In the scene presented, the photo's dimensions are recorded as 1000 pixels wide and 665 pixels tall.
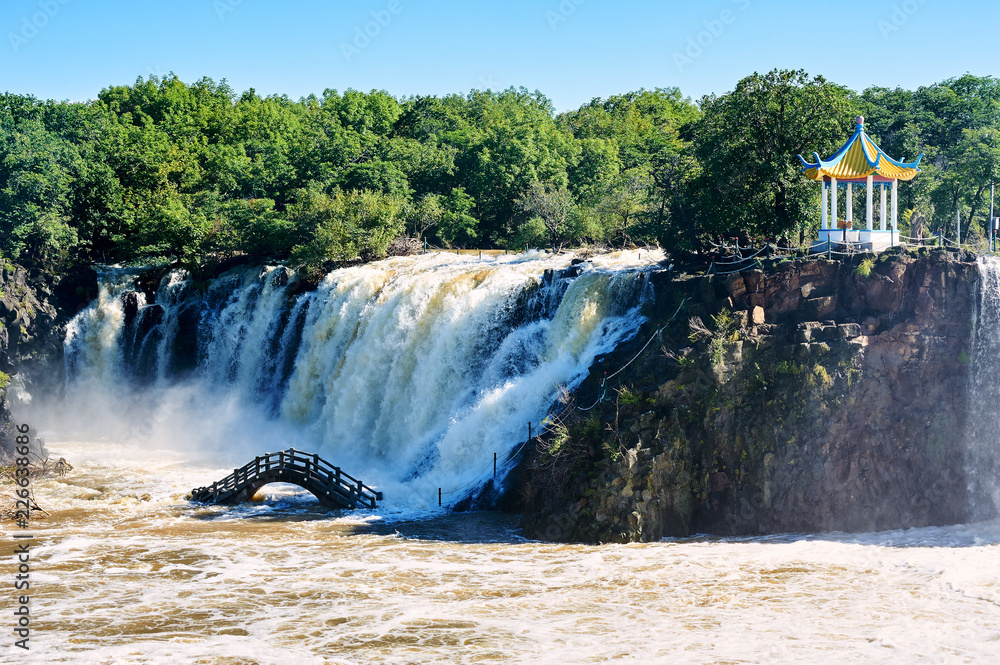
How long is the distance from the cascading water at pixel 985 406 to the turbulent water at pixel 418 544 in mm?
74

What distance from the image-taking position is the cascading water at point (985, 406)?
2498cm

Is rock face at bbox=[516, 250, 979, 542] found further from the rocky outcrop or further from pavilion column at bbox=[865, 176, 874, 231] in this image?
the rocky outcrop

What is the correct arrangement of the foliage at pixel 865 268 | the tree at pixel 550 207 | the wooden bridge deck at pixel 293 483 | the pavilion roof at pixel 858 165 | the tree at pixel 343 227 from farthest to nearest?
the tree at pixel 550 207 < the tree at pixel 343 227 < the pavilion roof at pixel 858 165 < the wooden bridge deck at pixel 293 483 < the foliage at pixel 865 268

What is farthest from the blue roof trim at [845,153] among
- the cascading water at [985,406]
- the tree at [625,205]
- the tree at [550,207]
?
the tree at [550,207]

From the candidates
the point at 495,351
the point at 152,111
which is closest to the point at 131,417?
the point at 495,351

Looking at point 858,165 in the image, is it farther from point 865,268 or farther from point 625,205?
point 625,205

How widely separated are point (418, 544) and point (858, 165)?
16.7 meters

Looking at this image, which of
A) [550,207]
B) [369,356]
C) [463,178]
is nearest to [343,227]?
[369,356]

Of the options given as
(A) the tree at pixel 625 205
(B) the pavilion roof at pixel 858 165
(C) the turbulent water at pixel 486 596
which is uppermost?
(A) the tree at pixel 625 205

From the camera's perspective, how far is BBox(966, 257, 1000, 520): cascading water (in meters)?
25.0

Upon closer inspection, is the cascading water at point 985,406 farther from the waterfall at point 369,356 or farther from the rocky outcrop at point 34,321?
the rocky outcrop at point 34,321

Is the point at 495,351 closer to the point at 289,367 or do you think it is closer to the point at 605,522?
the point at 605,522

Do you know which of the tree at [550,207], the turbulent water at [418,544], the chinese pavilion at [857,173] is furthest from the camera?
the tree at [550,207]

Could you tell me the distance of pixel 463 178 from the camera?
194 ft
